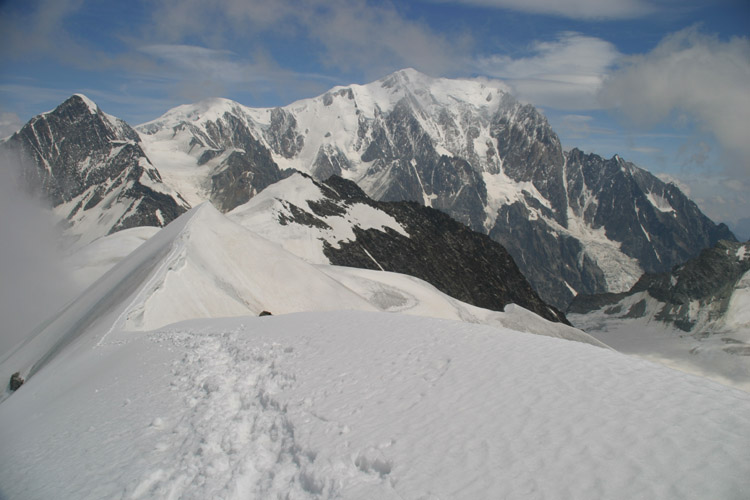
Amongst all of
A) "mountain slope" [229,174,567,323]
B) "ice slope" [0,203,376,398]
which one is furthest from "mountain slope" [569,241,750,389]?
"ice slope" [0,203,376,398]

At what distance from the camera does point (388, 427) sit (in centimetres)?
841

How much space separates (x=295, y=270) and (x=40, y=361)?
55.2 ft

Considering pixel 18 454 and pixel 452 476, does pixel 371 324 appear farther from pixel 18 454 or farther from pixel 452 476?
pixel 18 454

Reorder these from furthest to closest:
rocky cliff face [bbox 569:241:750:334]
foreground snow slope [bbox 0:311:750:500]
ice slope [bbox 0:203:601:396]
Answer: rocky cliff face [bbox 569:241:750:334], ice slope [bbox 0:203:601:396], foreground snow slope [bbox 0:311:750:500]

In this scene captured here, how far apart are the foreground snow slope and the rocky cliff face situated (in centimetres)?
17426

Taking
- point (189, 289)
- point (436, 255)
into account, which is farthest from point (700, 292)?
point (189, 289)

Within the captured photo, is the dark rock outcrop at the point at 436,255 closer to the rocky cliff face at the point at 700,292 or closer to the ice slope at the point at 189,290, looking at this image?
the ice slope at the point at 189,290

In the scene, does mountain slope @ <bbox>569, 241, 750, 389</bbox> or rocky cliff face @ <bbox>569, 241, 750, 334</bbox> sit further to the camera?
rocky cliff face @ <bbox>569, 241, 750, 334</bbox>

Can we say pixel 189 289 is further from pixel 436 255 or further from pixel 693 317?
pixel 693 317

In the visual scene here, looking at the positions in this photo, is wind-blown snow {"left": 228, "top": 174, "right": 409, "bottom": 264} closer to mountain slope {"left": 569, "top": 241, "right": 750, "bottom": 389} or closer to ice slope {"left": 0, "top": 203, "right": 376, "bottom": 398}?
ice slope {"left": 0, "top": 203, "right": 376, "bottom": 398}

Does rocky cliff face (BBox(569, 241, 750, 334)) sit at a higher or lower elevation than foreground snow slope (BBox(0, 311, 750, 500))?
lower

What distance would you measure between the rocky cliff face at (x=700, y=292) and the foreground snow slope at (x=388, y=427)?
174261mm

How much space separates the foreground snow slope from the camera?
21.4 feet

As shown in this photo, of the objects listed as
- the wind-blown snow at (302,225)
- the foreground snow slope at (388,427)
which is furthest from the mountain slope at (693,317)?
the foreground snow slope at (388,427)
